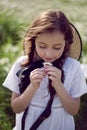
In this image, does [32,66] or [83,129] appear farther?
[83,129]

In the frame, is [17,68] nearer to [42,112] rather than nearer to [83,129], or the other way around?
[42,112]

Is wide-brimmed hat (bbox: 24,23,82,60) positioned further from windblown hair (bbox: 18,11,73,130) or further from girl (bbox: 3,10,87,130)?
windblown hair (bbox: 18,11,73,130)

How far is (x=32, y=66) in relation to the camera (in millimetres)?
3869

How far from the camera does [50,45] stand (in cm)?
365

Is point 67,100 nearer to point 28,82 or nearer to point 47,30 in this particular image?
point 28,82

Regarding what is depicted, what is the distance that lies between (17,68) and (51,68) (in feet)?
1.28

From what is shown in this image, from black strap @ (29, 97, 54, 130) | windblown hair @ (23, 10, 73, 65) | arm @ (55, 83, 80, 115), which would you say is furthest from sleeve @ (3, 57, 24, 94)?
arm @ (55, 83, 80, 115)

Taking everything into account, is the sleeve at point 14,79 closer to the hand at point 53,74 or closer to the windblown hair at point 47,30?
the windblown hair at point 47,30

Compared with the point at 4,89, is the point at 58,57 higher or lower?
higher

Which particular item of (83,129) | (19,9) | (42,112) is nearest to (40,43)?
(42,112)

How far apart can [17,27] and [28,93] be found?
330 centimetres

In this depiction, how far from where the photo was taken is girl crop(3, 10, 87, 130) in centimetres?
369

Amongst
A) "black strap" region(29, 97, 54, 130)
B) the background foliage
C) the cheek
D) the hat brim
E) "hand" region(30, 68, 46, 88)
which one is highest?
the cheek

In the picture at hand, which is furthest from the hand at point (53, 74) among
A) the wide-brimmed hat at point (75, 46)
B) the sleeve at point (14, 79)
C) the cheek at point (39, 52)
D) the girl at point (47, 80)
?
the wide-brimmed hat at point (75, 46)
